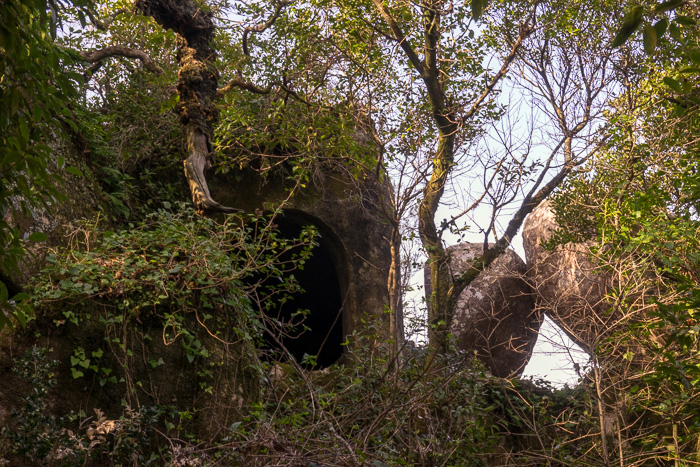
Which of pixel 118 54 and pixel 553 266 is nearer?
pixel 118 54

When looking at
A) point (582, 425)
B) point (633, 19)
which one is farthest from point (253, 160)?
point (633, 19)

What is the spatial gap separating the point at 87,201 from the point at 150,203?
1.11m

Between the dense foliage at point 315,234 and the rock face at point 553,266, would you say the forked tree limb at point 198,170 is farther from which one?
the rock face at point 553,266

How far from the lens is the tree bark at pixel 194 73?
748 centimetres

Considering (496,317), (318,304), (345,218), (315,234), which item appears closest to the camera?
(315,234)

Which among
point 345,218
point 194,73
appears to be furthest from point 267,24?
point 345,218

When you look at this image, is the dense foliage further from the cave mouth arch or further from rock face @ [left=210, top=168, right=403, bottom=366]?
the cave mouth arch

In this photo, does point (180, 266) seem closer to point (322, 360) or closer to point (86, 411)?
point (86, 411)

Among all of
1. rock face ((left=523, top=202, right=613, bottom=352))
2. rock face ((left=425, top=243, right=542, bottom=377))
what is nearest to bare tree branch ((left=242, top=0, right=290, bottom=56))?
rock face ((left=425, top=243, right=542, bottom=377))

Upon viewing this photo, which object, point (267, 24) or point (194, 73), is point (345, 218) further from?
point (194, 73)

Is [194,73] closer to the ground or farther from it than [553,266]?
farther from it

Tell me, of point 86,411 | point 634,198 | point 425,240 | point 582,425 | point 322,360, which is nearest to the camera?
point 86,411

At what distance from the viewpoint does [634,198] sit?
6641 mm

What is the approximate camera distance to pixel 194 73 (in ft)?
24.9
